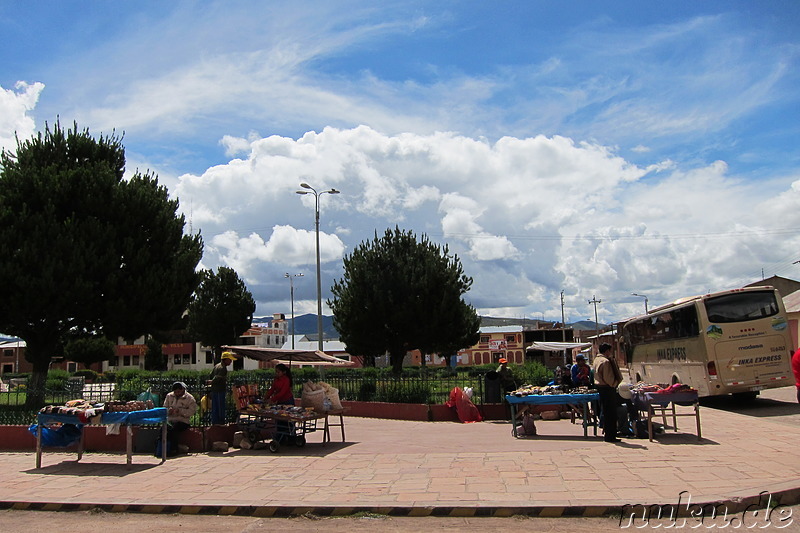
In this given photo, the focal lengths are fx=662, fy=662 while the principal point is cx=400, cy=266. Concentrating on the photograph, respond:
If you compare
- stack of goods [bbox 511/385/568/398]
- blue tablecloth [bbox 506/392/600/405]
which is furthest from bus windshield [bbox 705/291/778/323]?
blue tablecloth [bbox 506/392/600/405]

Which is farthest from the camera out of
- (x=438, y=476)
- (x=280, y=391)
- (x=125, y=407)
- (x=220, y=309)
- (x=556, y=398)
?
(x=220, y=309)

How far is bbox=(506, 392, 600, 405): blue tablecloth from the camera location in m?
12.3

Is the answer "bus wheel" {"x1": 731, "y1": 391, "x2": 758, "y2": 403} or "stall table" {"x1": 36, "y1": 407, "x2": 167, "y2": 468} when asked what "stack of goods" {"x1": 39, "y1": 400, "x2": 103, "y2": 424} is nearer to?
"stall table" {"x1": 36, "y1": 407, "x2": 167, "y2": 468}

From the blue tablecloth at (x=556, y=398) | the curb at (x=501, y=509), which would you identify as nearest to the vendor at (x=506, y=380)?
the blue tablecloth at (x=556, y=398)

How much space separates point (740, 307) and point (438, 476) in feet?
41.6

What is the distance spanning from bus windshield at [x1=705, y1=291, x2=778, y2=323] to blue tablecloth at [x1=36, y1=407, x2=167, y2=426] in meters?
14.3

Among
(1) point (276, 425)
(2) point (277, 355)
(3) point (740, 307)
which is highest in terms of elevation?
(3) point (740, 307)

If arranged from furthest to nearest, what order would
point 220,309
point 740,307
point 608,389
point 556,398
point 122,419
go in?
1. point 220,309
2. point 740,307
3. point 556,398
4. point 608,389
5. point 122,419

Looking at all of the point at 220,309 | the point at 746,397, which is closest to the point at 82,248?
the point at 746,397

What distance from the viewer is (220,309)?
53.6m

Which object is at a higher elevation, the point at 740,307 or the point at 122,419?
the point at 740,307

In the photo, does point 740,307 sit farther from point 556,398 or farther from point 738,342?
point 556,398

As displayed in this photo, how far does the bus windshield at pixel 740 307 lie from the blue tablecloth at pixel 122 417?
46.8ft

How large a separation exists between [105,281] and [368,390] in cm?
878
